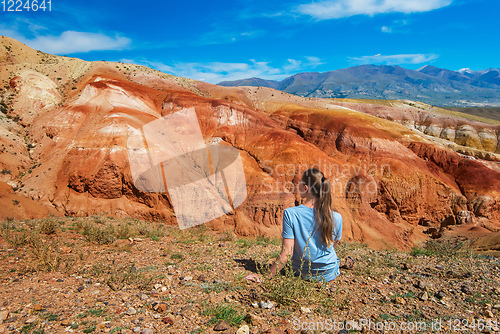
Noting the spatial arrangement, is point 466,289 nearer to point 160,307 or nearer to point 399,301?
point 399,301

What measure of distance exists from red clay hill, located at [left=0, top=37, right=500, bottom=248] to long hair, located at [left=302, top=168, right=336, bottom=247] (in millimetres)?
13920

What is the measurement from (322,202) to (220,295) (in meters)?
1.99

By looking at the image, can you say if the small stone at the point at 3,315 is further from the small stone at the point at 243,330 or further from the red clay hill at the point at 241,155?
the red clay hill at the point at 241,155

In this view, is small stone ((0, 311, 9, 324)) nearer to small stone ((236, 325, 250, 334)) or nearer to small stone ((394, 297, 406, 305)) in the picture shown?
small stone ((236, 325, 250, 334))

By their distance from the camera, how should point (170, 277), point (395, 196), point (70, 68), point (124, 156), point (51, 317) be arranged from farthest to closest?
point (70, 68) < point (395, 196) < point (124, 156) < point (170, 277) < point (51, 317)

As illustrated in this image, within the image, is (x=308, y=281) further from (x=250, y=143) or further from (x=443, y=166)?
(x=443, y=166)

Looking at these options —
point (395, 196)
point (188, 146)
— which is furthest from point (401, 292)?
point (395, 196)

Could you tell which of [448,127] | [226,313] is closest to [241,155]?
[226,313]

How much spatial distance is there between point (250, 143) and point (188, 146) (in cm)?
597

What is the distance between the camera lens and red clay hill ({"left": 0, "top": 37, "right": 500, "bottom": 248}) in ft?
52.9

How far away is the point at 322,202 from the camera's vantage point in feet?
11.5

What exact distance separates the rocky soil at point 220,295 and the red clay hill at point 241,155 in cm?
1118

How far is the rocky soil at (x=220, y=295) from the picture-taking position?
307 centimetres

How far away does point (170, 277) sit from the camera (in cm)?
464
